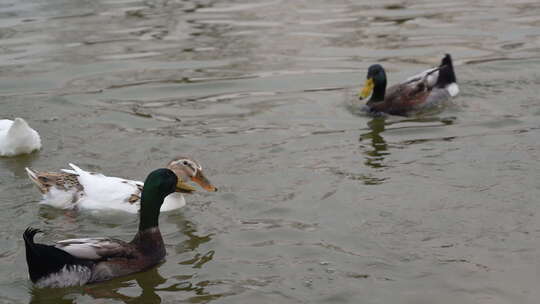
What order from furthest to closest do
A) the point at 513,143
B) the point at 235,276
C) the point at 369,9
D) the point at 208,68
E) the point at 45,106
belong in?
the point at 369,9 → the point at 208,68 → the point at 45,106 → the point at 513,143 → the point at 235,276

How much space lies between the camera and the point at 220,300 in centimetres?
760

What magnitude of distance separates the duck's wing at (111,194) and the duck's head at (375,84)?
4768 millimetres

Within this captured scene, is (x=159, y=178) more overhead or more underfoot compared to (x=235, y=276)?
more overhead

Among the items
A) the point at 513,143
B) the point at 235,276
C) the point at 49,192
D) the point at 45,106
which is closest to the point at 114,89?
the point at 45,106

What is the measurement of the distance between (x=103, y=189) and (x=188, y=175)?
854 millimetres

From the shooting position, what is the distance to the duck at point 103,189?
9.48 meters

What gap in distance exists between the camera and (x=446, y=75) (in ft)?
44.8

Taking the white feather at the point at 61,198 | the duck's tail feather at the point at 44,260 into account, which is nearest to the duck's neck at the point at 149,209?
the duck's tail feather at the point at 44,260

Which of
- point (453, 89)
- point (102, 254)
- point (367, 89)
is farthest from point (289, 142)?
point (102, 254)

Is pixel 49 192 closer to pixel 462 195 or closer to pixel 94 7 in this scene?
pixel 462 195

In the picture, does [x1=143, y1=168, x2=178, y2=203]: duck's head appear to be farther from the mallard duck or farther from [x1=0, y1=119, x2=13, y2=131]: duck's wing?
[x1=0, y1=119, x2=13, y2=131]: duck's wing

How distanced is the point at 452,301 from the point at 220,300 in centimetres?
182

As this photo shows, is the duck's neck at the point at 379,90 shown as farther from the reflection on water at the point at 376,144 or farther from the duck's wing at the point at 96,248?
the duck's wing at the point at 96,248

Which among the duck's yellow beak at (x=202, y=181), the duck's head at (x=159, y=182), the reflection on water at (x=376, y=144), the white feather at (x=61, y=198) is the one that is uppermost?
the duck's head at (x=159, y=182)
